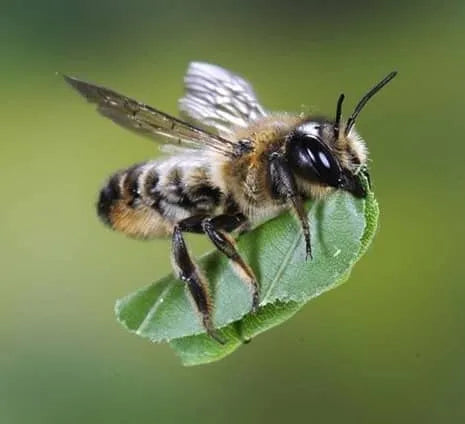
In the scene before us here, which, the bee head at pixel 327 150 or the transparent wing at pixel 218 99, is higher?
the transparent wing at pixel 218 99

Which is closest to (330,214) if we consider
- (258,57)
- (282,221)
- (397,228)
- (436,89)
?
(282,221)

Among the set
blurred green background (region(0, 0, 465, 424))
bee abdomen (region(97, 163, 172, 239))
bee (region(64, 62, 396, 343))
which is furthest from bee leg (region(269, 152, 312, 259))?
blurred green background (region(0, 0, 465, 424))

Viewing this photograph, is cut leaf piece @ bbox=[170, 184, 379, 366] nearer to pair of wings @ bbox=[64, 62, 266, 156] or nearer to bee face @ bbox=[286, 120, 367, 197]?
bee face @ bbox=[286, 120, 367, 197]

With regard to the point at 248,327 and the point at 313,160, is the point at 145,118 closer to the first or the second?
the point at 313,160

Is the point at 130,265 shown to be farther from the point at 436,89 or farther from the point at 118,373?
the point at 436,89

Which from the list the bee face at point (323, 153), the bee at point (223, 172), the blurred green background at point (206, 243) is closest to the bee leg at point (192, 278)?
the bee at point (223, 172)

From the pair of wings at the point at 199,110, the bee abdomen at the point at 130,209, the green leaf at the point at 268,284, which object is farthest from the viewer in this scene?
the bee abdomen at the point at 130,209

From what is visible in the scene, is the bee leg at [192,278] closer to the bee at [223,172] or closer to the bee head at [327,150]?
the bee at [223,172]
